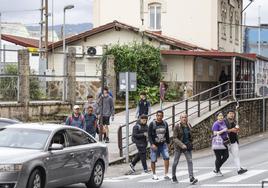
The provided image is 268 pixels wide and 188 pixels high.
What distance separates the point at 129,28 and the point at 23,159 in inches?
1043

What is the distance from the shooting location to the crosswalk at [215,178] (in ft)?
55.6

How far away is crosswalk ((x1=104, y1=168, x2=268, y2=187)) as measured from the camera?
1694cm

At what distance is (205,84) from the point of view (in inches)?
1556

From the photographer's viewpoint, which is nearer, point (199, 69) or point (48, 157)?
point (48, 157)

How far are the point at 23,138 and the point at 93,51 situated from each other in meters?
24.2

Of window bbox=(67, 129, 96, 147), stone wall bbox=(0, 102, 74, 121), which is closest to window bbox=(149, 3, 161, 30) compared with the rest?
stone wall bbox=(0, 102, 74, 121)

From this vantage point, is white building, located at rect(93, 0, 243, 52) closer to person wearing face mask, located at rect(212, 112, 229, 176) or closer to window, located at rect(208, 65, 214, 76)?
window, located at rect(208, 65, 214, 76)

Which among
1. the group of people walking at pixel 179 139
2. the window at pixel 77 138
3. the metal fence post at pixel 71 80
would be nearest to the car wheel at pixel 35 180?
the window at pixel 77 138

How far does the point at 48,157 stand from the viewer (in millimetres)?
13336

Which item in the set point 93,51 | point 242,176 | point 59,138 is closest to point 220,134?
point 242,176

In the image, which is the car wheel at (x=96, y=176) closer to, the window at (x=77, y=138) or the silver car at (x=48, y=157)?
the silver car at (x=48, y=157)

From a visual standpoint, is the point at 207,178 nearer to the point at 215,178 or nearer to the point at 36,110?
the point at 215,178

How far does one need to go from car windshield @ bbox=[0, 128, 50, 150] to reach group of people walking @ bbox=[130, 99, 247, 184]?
4.06m

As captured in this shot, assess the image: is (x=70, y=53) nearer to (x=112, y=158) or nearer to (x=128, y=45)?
(x=128, y=45)
